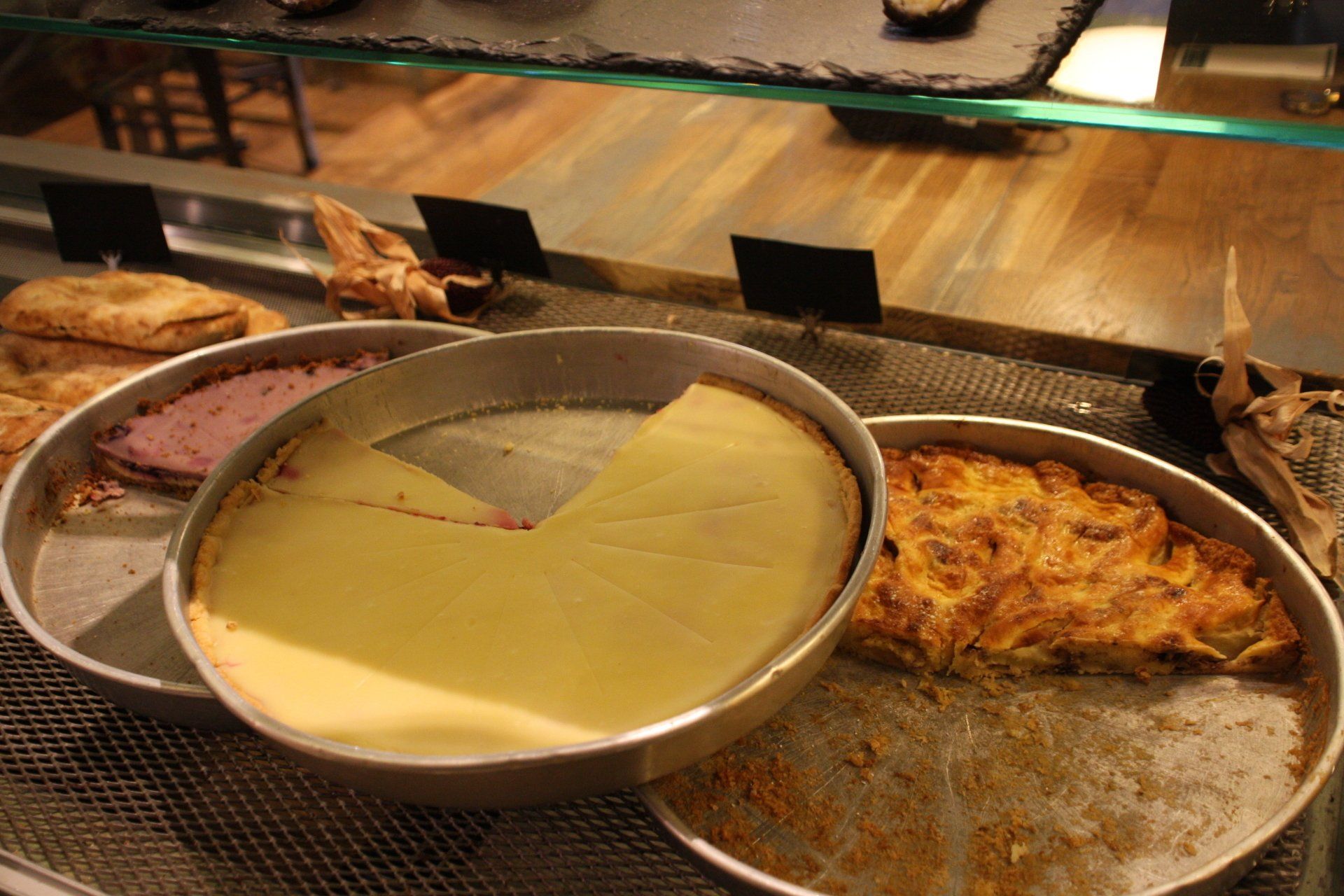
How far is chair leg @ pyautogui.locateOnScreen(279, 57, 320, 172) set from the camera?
12.9 ft

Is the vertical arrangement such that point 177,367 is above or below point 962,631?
above

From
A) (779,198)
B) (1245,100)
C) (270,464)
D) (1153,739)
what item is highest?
(1245,100)

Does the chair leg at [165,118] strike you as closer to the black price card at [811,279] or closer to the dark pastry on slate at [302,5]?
the dark pastry on slate at [302,5]

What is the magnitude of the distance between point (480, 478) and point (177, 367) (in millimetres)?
759

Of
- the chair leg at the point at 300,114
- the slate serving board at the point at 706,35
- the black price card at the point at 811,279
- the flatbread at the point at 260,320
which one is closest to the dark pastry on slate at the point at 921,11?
the slate serving board at the point at 706,35

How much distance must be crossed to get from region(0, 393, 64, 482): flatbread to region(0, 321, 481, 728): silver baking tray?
0.04 m

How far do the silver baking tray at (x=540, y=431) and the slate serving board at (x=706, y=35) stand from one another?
1.36 feet

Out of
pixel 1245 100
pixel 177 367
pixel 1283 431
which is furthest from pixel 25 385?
pixel 1283 431

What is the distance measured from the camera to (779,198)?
8.03 ft

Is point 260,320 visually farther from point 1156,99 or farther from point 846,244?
point 1156,99

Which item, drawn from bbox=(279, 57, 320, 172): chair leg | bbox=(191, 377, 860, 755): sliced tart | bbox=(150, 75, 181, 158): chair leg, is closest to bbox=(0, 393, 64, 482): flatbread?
bbox=(191, 377, 860, 755): sliced tart

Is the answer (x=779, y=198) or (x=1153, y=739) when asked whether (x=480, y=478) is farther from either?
(x=779, y=198)

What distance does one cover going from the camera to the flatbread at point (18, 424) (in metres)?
1.66

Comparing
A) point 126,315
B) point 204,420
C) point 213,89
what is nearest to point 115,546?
point 204,420
